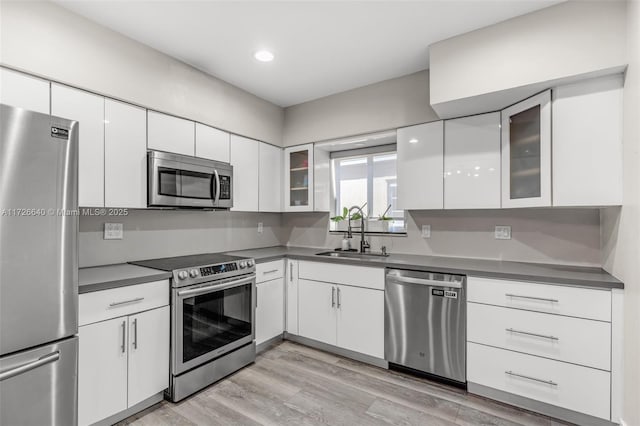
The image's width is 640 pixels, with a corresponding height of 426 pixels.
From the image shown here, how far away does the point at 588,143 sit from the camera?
6.37 ft

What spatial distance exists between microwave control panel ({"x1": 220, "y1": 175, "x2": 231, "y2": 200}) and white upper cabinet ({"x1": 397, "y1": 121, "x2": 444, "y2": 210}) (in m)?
1.63

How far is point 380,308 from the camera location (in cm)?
262

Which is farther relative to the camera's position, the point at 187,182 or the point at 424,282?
the point at 187,182

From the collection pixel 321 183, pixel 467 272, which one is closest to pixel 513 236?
pixel 467 272

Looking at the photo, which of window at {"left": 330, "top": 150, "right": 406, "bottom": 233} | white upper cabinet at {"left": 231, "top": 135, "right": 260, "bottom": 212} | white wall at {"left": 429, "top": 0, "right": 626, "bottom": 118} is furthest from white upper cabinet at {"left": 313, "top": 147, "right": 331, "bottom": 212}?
white wall at {"left": 429, "top": 0, "right": 626, "bottom": 118}

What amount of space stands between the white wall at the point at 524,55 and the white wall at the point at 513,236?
0.95 metres

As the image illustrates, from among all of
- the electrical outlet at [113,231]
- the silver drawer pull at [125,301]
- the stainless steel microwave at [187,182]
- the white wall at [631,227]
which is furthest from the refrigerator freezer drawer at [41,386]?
the white wall at [631,227]

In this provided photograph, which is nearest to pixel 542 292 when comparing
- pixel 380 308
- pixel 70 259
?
pixel 380 308

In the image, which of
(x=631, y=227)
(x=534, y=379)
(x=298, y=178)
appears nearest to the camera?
(x=631, y=227)

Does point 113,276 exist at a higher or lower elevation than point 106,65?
lower

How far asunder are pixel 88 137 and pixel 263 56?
1441mm

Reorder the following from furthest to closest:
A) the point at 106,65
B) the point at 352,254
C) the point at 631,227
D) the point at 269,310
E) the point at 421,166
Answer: the point at 352,254, the point at 269,310, the point at 421,166, the point at 106,65, the point at 631,227

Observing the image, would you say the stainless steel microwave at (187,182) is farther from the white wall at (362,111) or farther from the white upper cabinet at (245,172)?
the white wall at (362,111)

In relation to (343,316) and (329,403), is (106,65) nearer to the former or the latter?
(343,316)
